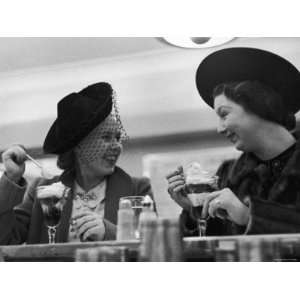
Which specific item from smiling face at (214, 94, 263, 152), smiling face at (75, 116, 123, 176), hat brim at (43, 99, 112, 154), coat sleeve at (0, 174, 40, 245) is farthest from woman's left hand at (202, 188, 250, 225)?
coat sleeve at (0, 174, 40, 245)

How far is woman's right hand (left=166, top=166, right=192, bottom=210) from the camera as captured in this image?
2.07 m

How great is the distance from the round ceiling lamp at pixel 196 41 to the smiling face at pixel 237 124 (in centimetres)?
26

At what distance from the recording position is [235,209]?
1988 millimetres

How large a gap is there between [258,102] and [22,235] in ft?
4.24

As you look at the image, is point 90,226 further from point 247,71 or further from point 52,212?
point 247,71

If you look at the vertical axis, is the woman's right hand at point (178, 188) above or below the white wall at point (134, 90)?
below

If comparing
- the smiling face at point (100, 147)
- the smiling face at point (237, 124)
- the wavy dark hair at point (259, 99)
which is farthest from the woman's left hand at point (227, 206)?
the smiling face at point (100, 147)

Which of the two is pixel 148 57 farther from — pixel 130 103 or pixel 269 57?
pixel 269 57

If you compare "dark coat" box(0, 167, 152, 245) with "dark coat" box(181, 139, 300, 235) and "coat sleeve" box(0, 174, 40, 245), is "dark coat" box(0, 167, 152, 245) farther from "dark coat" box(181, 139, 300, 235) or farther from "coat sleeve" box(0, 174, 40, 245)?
"dark coat" box(181, 139, 300, 235)

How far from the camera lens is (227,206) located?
2002mm

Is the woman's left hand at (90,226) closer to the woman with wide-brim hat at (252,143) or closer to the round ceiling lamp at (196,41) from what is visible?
the woman with wide-brim hat at (252,143)

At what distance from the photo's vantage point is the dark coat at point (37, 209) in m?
2.14
